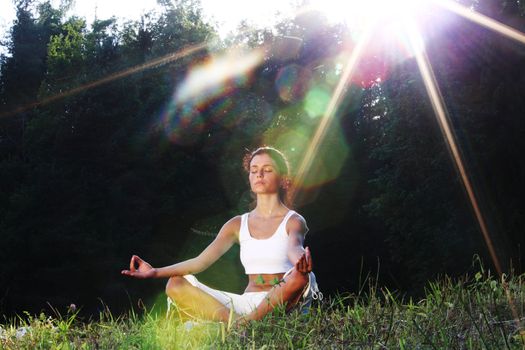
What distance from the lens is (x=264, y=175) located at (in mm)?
5121

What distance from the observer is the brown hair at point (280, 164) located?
5160mm

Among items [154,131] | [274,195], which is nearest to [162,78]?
[154,131]

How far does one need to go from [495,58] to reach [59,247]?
1640 centimetres

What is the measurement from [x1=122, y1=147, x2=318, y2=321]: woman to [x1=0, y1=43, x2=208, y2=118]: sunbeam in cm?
2443

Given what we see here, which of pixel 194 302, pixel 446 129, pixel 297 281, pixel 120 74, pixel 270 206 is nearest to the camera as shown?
pixel 297 281

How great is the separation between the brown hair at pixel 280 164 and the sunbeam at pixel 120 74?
2443 cm

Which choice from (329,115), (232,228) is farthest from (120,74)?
(232,228)

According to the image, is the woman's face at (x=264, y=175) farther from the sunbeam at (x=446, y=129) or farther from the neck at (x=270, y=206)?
the sunbeam at (x=446, y=129)

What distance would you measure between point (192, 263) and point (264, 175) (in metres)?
0.78

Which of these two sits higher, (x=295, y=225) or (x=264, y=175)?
(x=264, y=175)

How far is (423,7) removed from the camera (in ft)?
60.8

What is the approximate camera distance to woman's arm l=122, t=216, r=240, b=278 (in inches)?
176

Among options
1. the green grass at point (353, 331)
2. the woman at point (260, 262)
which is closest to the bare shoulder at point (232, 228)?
the woman at point (260, 262)

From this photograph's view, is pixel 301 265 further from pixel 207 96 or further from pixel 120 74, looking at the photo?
pixel 207 96
